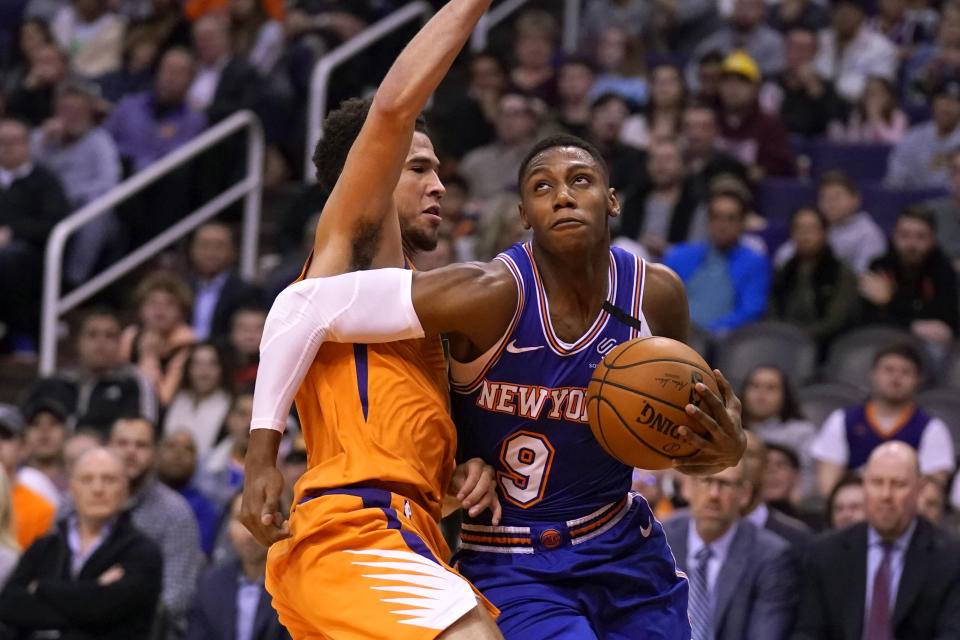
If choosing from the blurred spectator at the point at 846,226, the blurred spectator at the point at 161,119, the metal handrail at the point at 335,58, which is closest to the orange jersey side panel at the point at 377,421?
the blurred spectator at the point at 846,226

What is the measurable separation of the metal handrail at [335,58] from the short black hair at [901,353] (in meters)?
4.22

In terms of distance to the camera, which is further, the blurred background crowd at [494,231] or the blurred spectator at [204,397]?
the blurred spectator at [204,397]

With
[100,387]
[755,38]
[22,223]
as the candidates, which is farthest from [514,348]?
[755,38]

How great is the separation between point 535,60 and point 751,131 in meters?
2.00

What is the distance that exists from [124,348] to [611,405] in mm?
6811

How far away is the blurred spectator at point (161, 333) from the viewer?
31.9 ft

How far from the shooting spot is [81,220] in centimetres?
1026

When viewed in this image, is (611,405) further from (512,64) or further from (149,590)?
(512,64)

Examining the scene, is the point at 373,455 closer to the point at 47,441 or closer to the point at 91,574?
the point at 91,574

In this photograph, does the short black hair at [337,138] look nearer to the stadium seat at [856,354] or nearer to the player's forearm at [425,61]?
the player's forearm at [425,61]

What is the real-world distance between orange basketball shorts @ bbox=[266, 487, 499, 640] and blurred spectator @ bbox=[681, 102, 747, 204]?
21.9 feet

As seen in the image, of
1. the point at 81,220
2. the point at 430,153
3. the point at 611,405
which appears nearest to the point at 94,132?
the point at 81,220

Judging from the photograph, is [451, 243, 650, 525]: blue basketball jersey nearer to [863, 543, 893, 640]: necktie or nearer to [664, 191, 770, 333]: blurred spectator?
[863, 543, 893, 640]: necktie

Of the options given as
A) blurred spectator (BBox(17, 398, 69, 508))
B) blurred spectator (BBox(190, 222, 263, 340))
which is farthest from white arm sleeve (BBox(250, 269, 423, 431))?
blurred spectator (BBox(190, 222, 263, 340))
